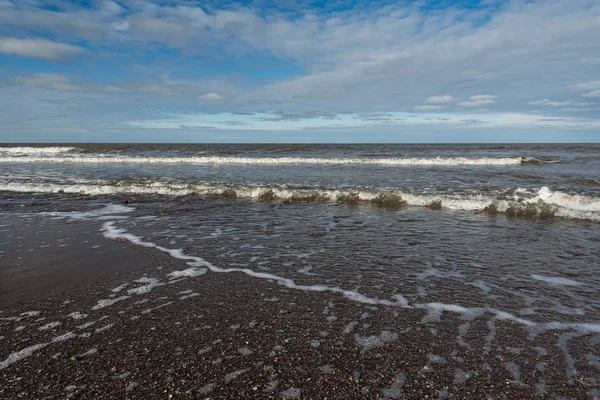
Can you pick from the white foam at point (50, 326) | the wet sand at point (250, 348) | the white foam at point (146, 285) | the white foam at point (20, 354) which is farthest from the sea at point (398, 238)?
the white foam at point (20, 354)

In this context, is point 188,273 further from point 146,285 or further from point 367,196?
point 367,196

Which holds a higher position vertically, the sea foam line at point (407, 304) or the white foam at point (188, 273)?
the sea foam line at point (407, 304)

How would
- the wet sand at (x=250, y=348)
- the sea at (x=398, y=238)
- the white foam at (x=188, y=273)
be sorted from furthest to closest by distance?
the white foam at (x=188, y=273) < the sea at (x=398, y=238) < the wet sand at (x=250, y=348)

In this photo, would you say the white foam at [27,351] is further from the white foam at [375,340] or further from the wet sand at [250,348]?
the white foam at [375,340]

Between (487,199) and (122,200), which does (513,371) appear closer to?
(487,199)

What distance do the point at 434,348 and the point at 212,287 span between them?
9.94ft

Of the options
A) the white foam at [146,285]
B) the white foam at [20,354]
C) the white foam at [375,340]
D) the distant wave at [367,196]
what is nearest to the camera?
the white foam at [20,354]

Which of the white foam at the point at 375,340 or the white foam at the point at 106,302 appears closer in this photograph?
the white foam at the point at 375,340

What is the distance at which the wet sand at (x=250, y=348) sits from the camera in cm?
293

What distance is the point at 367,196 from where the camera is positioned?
13031 mm

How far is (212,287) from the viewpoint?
5176 mm

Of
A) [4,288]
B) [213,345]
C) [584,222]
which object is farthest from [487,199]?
[4,288]

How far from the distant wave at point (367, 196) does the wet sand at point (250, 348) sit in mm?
7778

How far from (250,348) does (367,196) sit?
10059 mm
